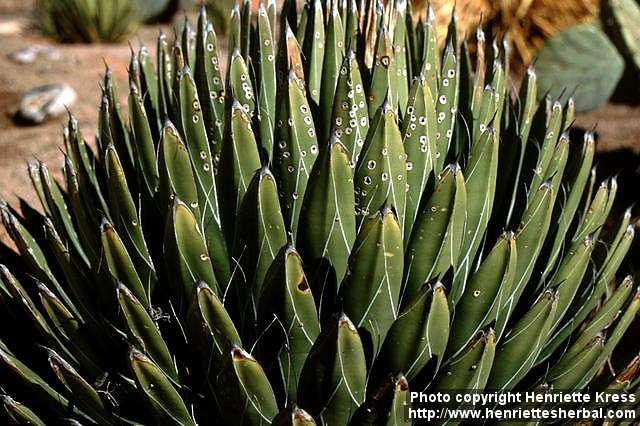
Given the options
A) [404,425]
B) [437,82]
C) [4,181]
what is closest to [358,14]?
[437,82]

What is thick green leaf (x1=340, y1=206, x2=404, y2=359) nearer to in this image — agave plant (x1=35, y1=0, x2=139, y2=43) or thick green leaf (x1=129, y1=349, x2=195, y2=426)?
thick green leaf (x1=129, y1=349, x2=195, y2=426)

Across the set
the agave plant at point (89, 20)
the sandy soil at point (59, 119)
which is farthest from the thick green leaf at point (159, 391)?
the agave plant at point (89, 20)

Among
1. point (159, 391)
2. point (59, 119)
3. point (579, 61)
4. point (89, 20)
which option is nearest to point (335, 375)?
point (159, 391)

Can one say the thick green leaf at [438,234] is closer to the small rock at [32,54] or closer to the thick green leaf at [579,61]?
the thick green leaf at [579,61]

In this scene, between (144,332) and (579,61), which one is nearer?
(144,332)

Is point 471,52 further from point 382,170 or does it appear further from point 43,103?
point 382,170

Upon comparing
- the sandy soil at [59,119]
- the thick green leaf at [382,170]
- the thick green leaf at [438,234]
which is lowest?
the sandy soil at [59,119]
